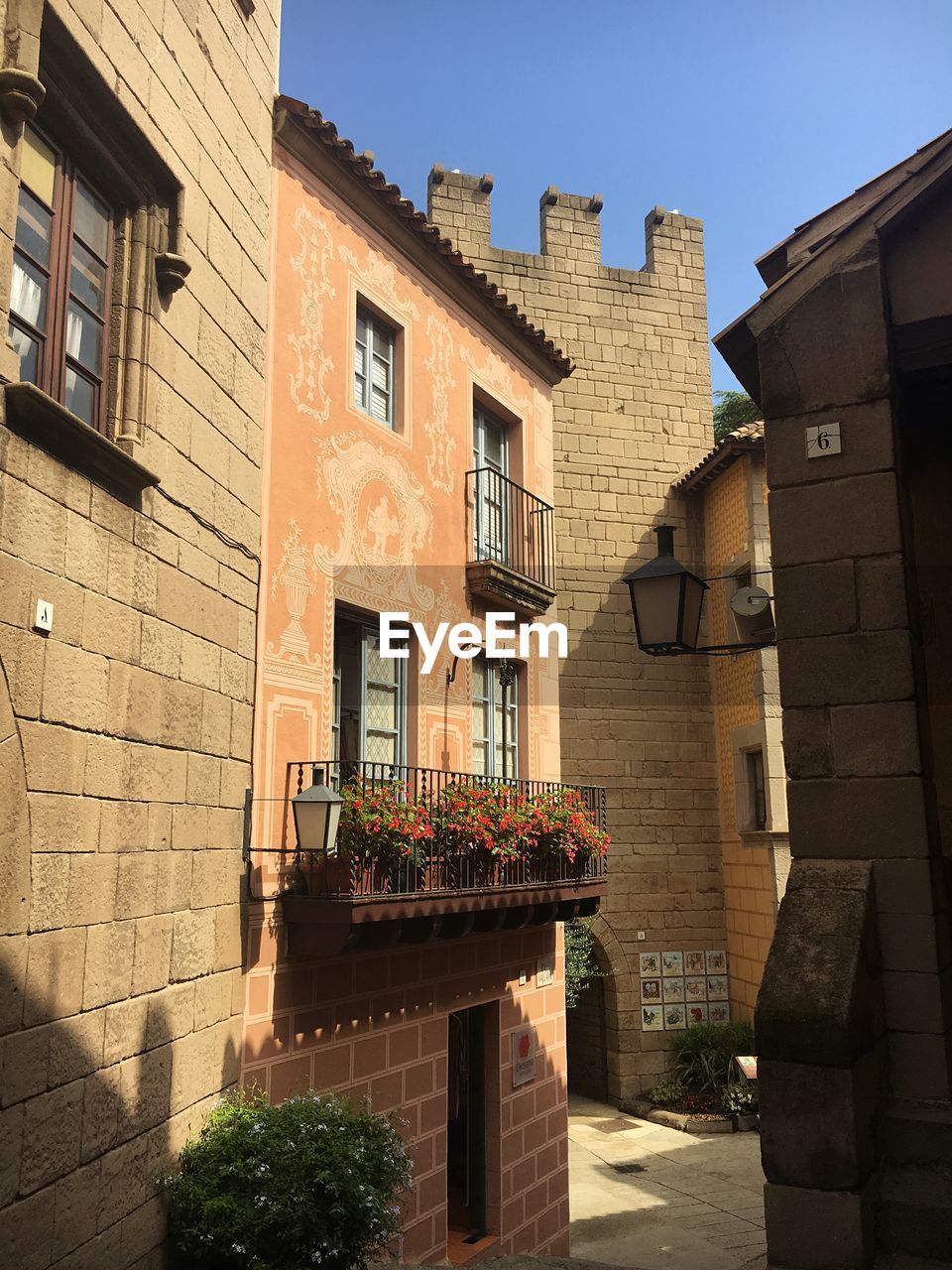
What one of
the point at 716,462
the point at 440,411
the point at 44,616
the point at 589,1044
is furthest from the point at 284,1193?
the point at 716,462

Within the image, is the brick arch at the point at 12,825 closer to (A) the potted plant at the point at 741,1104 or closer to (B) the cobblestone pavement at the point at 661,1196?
(B) the cobblestone pavement at the point at 661,1196

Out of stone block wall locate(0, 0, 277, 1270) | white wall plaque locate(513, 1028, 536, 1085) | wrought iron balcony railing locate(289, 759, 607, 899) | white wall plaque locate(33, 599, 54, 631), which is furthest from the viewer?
white wall plaque locate(513, 1028, 536, 1085)

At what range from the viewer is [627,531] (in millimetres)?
18469

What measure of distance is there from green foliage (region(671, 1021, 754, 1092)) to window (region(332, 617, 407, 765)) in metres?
9.38

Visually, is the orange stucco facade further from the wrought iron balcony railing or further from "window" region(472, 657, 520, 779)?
the wrought iron balcony railing

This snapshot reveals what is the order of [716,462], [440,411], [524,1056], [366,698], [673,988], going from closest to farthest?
[366,698]
[440,411]
[524,1056]
[673,988]
[716,462]

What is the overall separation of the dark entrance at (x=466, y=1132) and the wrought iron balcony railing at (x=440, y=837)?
1.87 meters

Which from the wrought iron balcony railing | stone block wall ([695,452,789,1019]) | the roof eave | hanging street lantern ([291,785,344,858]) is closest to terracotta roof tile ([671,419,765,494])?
the roof eave

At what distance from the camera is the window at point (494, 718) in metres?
11.1

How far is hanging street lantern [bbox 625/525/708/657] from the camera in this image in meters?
6.40

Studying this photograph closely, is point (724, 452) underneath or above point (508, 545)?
above

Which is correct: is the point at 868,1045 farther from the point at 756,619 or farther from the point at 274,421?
the point at 274,421

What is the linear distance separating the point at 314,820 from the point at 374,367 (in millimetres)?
4668

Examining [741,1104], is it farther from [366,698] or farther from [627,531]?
[366,698]
